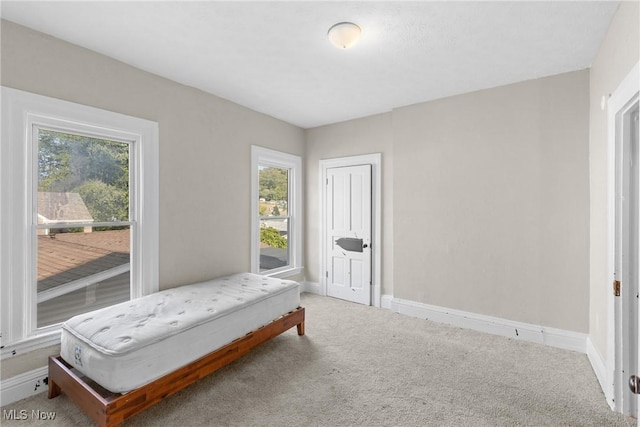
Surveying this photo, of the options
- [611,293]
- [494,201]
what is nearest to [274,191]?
[494,201]

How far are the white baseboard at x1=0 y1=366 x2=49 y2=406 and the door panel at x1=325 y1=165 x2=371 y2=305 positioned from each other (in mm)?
3268

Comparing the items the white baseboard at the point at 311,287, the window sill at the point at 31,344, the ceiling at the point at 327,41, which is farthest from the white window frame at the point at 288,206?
the window sill at the point at 31,344

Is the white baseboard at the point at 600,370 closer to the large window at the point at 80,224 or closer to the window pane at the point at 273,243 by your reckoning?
the window pane at the point at 273,243

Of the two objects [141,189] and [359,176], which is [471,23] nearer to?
[359,176]

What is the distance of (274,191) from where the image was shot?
4.45 m

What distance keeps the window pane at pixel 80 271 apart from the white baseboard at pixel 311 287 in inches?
102

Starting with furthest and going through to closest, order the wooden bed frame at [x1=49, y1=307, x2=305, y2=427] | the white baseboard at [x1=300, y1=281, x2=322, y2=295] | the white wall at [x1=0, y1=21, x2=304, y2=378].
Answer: the white baseboard at [x1=300, y1=281, x2=322, y2=295] → the white wall at [x1=0, y1=21, x2=304, y2=378] → the wooden bed frame at [x1=49, y1=307, x2=305, y2=427]

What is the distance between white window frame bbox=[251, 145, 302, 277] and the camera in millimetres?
3941

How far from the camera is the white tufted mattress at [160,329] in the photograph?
1.77 metres

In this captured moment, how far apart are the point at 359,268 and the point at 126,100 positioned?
11.1 ft

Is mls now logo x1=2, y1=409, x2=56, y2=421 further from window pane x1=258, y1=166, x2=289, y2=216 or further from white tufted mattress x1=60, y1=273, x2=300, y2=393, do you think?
window pane x1=258, y1=166, x2=289, y2=216

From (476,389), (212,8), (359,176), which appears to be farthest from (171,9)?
(476,389)

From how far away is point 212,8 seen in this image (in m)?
1.95

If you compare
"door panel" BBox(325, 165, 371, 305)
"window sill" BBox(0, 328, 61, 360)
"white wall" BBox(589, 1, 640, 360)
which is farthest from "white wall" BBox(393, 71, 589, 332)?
"window sill" BBox(0, 328, 61, 360)
